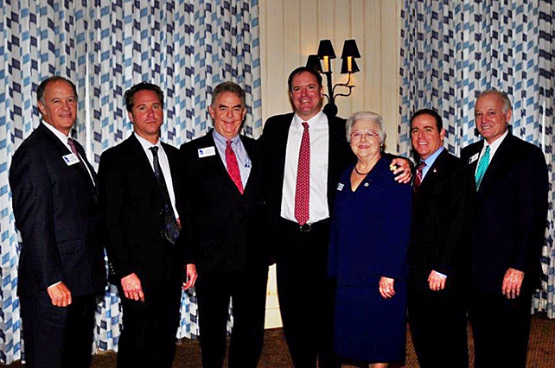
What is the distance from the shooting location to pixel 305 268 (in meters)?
3.42

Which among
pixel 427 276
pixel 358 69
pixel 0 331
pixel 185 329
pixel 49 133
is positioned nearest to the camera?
pixel 49 133

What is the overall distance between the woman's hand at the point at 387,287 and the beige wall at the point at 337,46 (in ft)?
7.20

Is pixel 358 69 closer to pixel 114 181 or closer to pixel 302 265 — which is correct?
pixel 302 265

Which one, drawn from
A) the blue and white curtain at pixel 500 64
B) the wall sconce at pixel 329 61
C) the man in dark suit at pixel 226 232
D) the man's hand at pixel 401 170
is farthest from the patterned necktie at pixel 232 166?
the blue and white curtain at pixel 500 64

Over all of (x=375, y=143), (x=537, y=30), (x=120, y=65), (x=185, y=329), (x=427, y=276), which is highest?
(x=537, y=30)

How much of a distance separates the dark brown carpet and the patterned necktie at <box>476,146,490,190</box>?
59.1 inches

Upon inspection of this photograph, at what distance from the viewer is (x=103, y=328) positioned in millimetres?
4434

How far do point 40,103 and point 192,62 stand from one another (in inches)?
73.0

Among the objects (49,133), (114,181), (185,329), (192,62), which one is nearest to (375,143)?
(114,181)

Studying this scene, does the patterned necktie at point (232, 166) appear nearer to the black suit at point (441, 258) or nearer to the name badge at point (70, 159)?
the name badge at point (70, 159)

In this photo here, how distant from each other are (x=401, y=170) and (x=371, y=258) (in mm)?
463

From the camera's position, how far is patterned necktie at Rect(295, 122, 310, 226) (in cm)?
340

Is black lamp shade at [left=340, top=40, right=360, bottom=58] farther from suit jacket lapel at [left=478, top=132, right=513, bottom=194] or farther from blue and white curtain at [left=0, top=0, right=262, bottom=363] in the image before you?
suit jacket lapel at [left=478, top=132, right=513, bottom=194]

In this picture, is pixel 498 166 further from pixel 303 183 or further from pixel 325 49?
pixel 325 49
